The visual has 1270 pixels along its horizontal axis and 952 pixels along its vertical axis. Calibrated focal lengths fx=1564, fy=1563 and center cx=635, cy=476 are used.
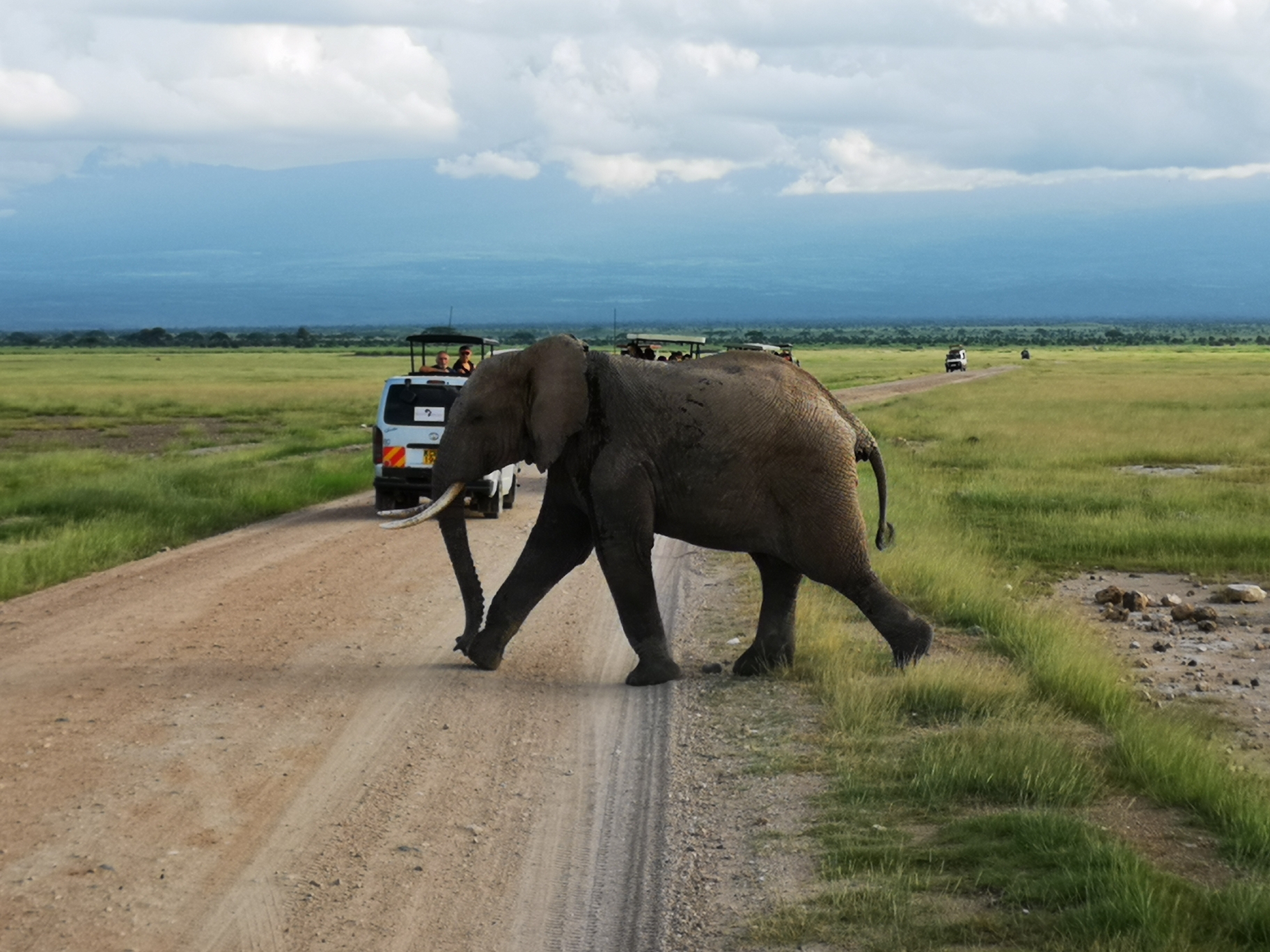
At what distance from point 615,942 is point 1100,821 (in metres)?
2.46

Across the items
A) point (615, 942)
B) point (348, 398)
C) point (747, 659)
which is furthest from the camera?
point (348, 398)

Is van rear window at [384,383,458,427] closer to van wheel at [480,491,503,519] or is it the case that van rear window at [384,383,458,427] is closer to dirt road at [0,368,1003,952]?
van wheel at [480,491,503,519]

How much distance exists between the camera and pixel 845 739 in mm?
8289

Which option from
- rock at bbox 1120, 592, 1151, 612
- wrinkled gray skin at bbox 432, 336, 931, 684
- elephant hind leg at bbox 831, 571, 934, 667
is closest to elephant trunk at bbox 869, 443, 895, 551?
wrinkled gray skin at bbox 432, 336, 931, 684

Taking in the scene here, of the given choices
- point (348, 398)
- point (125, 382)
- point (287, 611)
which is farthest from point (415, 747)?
point (125, 382)

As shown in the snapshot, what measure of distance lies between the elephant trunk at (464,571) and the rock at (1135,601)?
19.7 ft

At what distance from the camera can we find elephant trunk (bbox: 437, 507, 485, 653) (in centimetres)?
1035

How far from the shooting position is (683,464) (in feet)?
32.0

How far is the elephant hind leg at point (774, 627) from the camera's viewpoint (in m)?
10.2

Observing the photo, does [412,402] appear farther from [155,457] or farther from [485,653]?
[155,457]

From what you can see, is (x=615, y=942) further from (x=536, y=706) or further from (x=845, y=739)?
Answer: (x=536, y=706)

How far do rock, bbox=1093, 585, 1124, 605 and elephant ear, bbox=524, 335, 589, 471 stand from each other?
6.01 meters

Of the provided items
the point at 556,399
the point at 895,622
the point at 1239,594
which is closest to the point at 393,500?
the point at 556,399

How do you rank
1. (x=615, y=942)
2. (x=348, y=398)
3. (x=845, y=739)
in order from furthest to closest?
(x=348, y=398) → (x=845, y=739) → (x=615, y=942)
